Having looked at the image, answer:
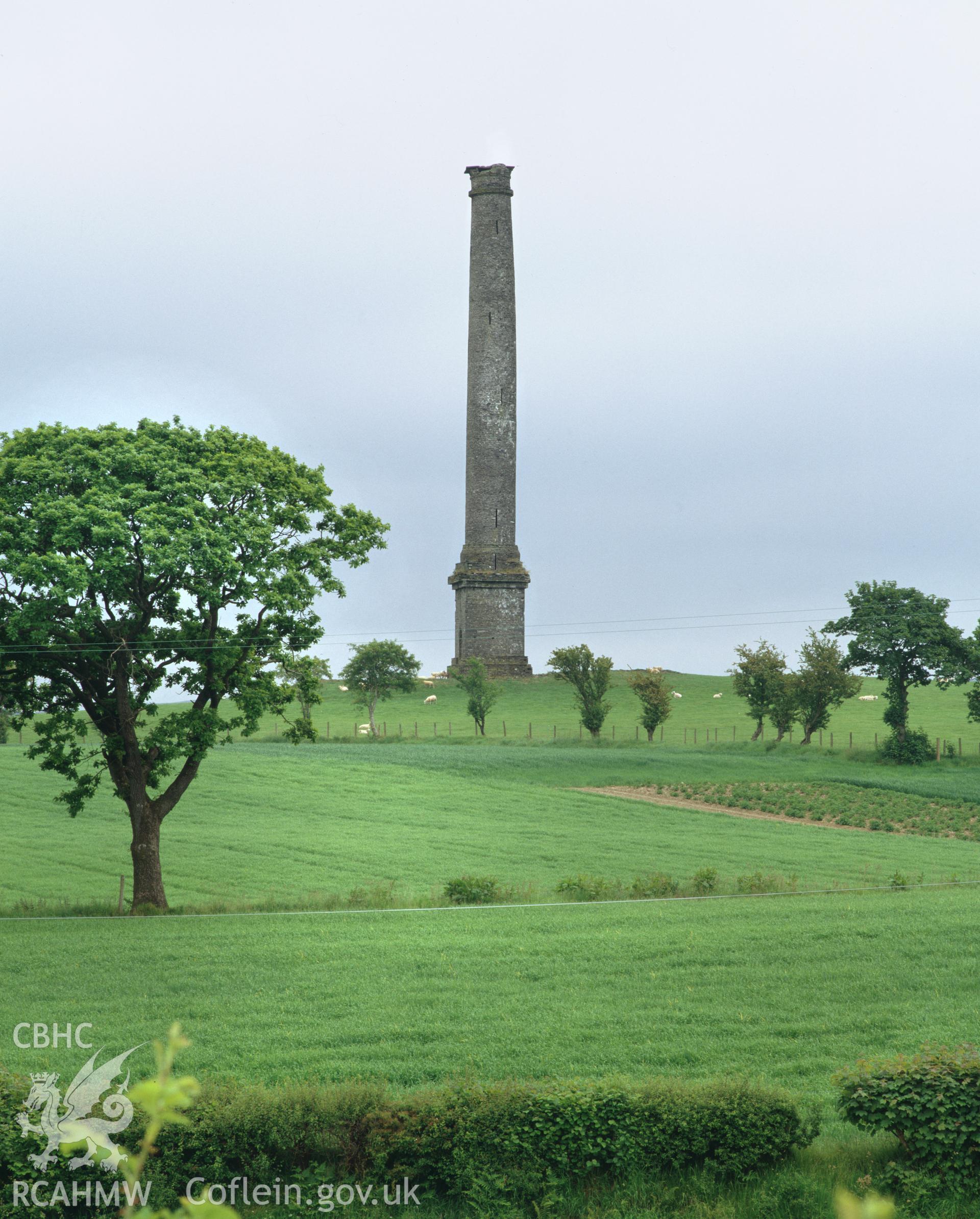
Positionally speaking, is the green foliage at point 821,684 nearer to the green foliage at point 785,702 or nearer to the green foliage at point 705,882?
the green foliage at point 785,702

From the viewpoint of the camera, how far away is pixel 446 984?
17578mm

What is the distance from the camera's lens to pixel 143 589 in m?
26.9

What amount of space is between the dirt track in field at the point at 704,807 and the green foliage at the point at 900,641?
21.8 meters

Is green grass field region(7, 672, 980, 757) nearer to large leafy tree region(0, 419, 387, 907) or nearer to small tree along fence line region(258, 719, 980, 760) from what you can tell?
small tree along fence line region(258, 719, 980, 760)

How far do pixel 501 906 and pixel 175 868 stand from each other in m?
13.5

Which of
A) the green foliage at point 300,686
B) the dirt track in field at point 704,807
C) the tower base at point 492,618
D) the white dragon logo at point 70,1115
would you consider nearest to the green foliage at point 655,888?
the green foliage at point 300,686

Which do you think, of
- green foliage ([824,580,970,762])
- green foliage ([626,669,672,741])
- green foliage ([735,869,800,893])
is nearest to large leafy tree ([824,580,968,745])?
green foliage ([824,580,970,762])

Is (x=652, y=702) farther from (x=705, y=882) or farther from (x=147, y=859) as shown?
(x=147, y=859)

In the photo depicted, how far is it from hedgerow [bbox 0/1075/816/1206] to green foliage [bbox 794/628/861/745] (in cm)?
6621

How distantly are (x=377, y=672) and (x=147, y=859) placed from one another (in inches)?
2285

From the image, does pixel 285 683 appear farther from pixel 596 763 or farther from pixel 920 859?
pixel 596 763

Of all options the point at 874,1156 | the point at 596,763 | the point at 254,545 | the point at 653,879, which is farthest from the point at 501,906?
the point at 596,763

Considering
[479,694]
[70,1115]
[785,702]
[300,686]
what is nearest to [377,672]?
[479,694]

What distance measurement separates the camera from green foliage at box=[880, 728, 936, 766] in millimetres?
65875
